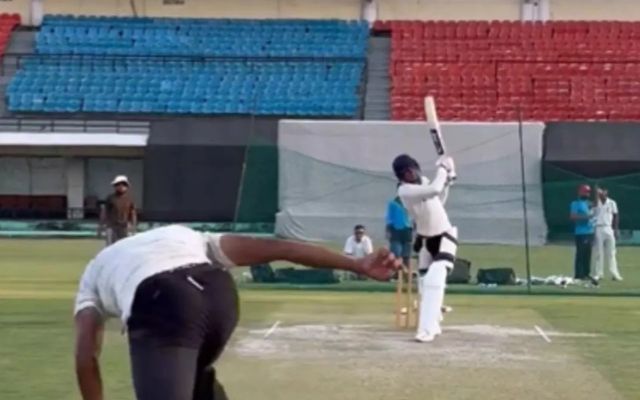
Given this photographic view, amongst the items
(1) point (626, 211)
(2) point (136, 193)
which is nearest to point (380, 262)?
(1) point (626, 211)

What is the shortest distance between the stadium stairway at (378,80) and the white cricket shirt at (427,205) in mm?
27193

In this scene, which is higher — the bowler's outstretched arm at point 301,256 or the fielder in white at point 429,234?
the bowler's outstretched arm at point 301,256

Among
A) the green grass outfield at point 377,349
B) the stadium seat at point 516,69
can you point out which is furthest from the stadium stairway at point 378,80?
the green grass outfield at point 377,349

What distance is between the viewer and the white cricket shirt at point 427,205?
49.4 ft

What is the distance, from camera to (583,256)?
24.7 metres

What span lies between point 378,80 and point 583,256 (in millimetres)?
21015

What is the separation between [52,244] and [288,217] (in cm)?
678

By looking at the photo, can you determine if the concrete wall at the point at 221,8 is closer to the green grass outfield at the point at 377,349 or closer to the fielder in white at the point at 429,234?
the green grass outfield at the point at 377,349

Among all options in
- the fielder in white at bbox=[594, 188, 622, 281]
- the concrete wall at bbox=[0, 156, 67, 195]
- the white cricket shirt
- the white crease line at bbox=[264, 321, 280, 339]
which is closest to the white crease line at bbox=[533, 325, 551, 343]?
the white cricket shirt

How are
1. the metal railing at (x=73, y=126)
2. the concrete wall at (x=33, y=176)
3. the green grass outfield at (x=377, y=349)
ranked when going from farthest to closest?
the concrete wall at (x=33, y=176), the metal railing at (x=73, y=126), the green grass outfield at (x=377, y=349)

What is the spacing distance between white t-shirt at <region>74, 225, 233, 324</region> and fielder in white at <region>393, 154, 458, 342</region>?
28.0 feet

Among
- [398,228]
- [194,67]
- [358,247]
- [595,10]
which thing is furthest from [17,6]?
[358,247]

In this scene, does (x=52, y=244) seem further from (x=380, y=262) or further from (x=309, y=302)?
(x=380, y=262)

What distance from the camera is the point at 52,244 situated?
117ft
